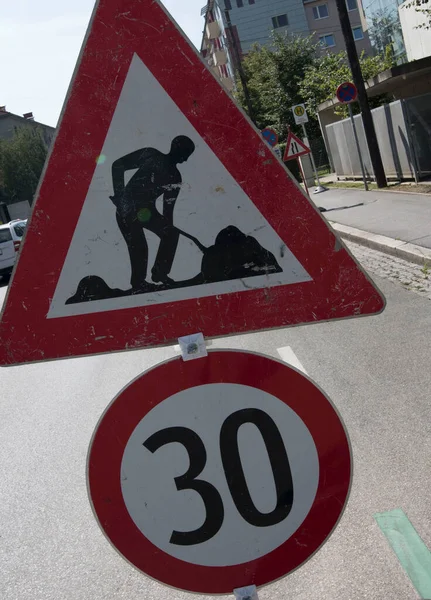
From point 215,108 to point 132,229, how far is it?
400 mm

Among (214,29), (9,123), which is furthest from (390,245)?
(9,123)

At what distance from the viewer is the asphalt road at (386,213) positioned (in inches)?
543

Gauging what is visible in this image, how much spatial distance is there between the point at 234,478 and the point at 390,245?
435 inches

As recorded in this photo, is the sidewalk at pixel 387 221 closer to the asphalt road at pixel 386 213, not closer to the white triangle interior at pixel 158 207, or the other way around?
the asphalt road at pixel 386 213

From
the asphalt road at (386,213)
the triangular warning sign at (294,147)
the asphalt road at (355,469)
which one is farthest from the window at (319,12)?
the asphalt road at (355,469)

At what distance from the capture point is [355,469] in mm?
4785

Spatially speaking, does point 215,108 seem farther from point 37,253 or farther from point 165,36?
point 37,253

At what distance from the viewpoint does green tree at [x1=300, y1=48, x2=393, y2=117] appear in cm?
3866

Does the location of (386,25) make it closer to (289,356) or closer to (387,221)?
(387,221)

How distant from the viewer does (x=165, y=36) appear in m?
2.19

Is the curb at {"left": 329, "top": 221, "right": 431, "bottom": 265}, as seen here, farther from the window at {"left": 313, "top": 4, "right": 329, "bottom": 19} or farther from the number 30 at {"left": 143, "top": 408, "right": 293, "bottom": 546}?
the window at {"left": 313, "top": 4, "right": 329, "bottom": 19}

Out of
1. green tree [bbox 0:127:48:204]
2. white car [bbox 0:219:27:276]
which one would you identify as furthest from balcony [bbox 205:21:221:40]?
white car [bbox 0:219:27:276]

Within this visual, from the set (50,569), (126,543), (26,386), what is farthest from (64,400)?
(126,543)

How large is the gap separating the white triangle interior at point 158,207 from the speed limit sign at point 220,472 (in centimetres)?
24
